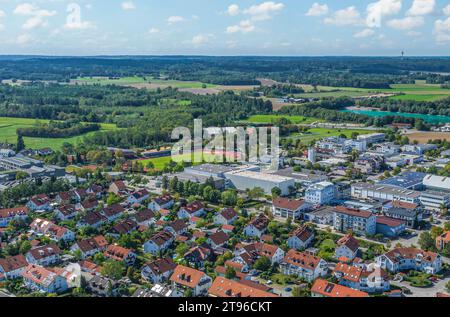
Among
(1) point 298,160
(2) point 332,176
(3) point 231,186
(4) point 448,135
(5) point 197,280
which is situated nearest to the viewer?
(5) point 197,280

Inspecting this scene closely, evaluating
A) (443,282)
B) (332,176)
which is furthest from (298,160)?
(443,282)

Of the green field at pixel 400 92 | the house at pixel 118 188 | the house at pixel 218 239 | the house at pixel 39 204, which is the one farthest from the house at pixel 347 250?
the green field at pixel 400 92

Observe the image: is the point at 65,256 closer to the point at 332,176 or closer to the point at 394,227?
the point at 394,227

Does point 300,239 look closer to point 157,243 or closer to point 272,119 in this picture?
point 157,243

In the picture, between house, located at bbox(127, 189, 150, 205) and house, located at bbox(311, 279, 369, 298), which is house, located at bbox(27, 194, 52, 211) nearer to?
house, located at bbox(127, 189, 150, 205)

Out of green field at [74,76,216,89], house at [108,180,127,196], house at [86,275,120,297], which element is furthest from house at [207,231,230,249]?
green field at [74,76,216,89]

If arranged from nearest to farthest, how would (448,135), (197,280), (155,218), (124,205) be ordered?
(197,280)
(155,218)
(124,205)
(448,135)

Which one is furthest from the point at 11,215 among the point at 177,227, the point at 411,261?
the point at 411,261
